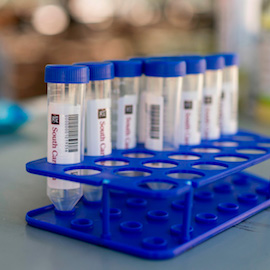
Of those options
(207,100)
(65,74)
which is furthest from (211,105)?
(65,74)

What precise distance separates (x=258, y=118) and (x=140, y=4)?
2.29 metres

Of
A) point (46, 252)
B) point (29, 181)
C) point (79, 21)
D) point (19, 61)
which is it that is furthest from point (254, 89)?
point (79, 21)

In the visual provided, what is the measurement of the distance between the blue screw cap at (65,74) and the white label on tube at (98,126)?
0.07m

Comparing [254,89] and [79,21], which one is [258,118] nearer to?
[254,89]

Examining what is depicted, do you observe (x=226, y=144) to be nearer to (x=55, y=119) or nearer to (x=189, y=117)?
(x=189, y=117)

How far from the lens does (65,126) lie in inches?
29.9

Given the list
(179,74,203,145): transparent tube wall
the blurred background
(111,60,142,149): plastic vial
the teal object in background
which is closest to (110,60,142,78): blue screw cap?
(111,60,142,149): plastic vial

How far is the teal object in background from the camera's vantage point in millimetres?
1377

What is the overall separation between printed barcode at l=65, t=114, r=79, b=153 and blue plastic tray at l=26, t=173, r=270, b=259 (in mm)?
106

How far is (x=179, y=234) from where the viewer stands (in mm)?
719

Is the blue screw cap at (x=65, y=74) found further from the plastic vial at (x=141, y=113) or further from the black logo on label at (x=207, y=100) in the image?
the black logo on label at (x=207, y=100)

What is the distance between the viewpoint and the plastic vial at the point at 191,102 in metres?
0.91

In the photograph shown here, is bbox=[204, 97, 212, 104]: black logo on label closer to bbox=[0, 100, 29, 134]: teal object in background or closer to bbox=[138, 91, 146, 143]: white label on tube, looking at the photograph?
bbox=[138, 91, 146, 143]: white label on tube

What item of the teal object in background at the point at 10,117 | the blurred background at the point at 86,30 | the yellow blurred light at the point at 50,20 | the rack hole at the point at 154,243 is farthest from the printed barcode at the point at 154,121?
the yellow blurred light at the point at 50,20
